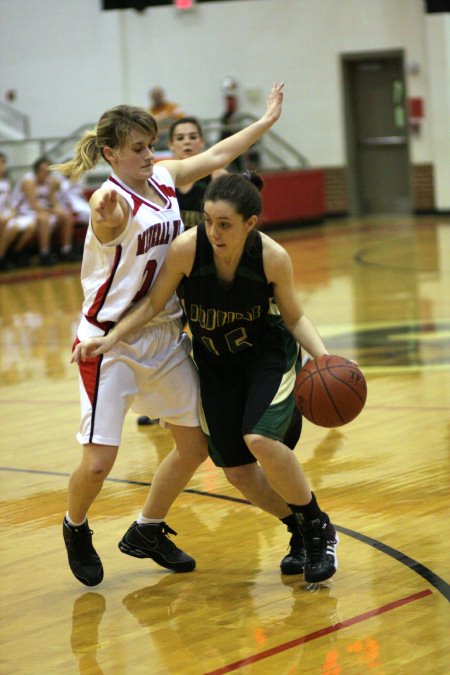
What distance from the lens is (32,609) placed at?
3699 mm

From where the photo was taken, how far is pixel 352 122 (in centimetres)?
1950

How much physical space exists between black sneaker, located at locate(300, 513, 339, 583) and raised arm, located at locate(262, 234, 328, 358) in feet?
1.82

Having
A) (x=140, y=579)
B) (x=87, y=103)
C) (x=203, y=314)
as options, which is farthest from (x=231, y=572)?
(x=87, y=103)

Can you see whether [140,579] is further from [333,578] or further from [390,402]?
[390,402]

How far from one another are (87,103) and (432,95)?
595cm

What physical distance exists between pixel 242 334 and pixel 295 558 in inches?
31.2

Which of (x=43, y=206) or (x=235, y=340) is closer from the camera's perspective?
(x=235, y=340)

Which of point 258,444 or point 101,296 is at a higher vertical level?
point 101,296

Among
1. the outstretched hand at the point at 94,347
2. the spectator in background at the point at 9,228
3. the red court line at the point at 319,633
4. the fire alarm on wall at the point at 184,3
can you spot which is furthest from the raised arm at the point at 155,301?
the fire alarm on wall at the point at 184,3

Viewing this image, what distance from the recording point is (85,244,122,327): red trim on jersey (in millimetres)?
3715

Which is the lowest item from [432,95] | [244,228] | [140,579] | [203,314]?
[140,579]

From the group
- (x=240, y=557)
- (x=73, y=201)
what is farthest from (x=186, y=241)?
(x=73, y=201)

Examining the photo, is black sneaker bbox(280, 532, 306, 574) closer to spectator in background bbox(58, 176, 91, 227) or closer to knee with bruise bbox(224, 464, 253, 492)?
knee with bruise bbox(224, 464, 253, 492)

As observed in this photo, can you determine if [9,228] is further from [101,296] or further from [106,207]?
[106,207]
